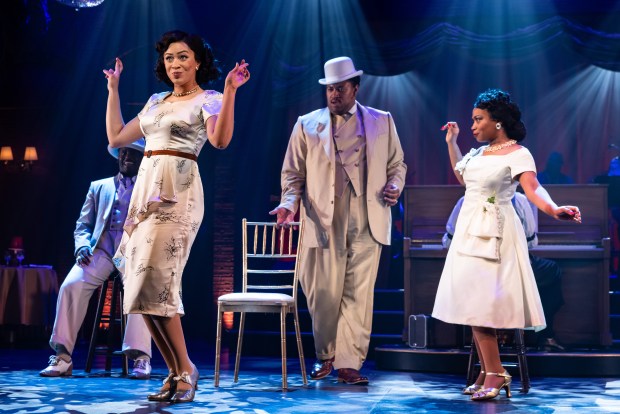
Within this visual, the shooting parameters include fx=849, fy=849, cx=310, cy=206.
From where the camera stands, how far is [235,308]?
460cm

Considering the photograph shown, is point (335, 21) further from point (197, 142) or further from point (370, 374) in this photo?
point (197, 142)

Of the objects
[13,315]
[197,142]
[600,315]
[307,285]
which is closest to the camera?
[197,142]

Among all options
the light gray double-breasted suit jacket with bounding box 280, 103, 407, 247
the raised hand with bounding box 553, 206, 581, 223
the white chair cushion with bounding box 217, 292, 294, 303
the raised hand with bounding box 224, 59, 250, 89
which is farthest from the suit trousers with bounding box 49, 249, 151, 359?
the raised hand with bounding box 553, 206, 581, 223

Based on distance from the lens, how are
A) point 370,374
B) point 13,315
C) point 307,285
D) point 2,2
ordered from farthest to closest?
point 2,2 → point 13,315 → point 370,374 → point 307,285

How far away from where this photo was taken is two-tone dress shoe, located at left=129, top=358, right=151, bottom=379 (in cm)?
514

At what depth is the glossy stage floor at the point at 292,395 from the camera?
388 centimetres

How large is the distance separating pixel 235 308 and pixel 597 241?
142 inches

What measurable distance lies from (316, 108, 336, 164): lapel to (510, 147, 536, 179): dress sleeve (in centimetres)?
117

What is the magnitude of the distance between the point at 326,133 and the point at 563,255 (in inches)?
105

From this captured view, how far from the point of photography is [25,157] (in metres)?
10.5

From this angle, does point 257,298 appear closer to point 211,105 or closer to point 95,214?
point 211,105

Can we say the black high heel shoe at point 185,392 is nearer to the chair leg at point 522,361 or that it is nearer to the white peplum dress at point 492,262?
the white peplum dress at point 492,262

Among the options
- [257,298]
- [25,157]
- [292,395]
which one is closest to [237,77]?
[257,298]

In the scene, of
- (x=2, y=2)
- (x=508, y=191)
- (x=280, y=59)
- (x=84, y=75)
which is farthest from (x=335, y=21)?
(x=508, y=191)
